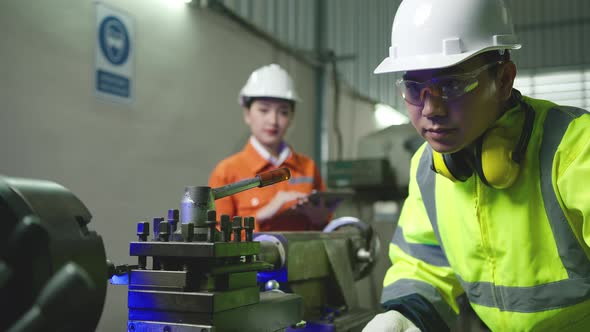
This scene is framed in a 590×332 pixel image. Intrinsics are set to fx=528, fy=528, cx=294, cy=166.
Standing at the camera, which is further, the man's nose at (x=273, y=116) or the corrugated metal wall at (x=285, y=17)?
the corrugated metal wall at (x=285, y=17)

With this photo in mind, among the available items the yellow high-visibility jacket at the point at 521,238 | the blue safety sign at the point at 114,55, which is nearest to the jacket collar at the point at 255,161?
the blue safety sign at the point at 114,55

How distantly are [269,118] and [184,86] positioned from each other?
1.78 feet

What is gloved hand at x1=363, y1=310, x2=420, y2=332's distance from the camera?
104 cm

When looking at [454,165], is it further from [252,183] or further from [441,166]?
[252,183]

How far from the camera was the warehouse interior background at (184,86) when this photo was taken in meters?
1.90

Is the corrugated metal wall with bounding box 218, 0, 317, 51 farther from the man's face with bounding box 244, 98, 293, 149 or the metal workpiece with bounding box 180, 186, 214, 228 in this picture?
the metal workpiece with bounding box 180, 186, 214, 228

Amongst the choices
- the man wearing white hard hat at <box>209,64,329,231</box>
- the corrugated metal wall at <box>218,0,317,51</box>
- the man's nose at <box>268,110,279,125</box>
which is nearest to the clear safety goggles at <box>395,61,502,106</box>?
the man wearing white hard hat at <box>209,64,329,231</box>

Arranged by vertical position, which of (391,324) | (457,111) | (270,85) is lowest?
(391,324)

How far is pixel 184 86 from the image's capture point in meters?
2.65

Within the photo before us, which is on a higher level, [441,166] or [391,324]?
[441,166]

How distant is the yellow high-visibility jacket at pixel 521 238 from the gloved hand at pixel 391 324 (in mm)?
81

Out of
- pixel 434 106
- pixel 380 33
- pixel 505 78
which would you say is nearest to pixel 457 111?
pixel 434 106

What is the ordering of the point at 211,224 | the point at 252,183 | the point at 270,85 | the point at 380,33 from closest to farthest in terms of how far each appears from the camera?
1. the point at 211,224
2. the point at 252,183
3. the point at 270,85
4. the point at 380,33

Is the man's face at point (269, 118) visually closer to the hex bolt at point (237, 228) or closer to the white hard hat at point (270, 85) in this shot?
the white hard hat at point (270, 85)
